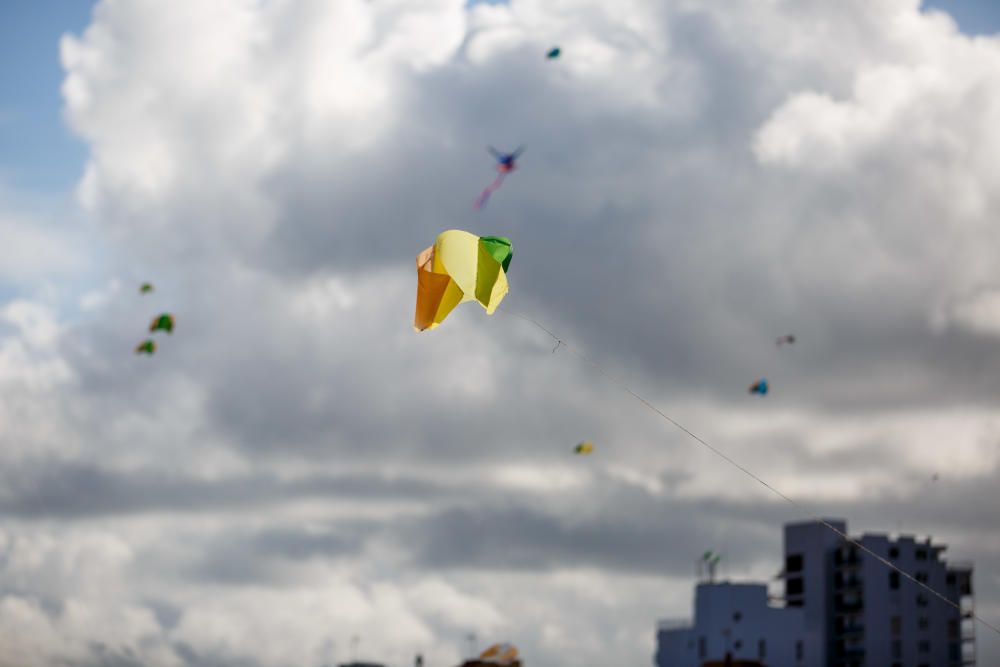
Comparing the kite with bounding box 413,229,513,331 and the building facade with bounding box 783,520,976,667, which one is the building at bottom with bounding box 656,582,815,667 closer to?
the building facade with bounding box 783,520,976,667

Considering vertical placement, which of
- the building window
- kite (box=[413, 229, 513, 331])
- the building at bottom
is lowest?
kite (box=[413, 229, 513, 331])

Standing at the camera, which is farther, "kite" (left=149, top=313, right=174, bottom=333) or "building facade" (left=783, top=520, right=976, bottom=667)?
"building facade" (left=783, top=520, right=976, bottom=667)

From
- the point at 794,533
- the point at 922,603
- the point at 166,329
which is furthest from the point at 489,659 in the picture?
the point at 166,329

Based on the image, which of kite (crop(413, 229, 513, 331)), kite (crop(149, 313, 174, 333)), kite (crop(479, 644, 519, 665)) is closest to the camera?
kite (crop(413, 229, 513, 331))

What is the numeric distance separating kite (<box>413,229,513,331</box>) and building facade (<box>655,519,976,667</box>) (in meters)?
134

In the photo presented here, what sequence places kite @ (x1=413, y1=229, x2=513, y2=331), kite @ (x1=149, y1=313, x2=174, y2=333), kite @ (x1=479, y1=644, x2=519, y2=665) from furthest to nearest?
1. kite @ (x1=479, y1=644, x2=519, y2=665)
2. kite @ (x1=149, y1=313, x2=174, y2=333)
3. kite @ (x1=413, y1=229, x2=513, y2=331)

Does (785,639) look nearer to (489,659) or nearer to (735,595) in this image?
(735,595)

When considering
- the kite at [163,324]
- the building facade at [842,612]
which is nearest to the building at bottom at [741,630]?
the building facade at [842,612]

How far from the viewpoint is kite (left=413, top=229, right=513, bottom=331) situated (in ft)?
126

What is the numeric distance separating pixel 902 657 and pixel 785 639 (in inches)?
514

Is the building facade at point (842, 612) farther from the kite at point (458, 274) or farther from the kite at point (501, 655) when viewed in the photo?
the kite at point (458, 274)

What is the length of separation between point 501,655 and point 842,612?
3840cm

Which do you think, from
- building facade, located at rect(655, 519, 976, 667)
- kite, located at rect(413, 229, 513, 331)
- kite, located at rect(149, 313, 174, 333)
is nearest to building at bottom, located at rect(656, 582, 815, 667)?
building facade, located at rect(655, 519, 976, 667)

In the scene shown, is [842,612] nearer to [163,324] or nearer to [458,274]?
[163,324]
